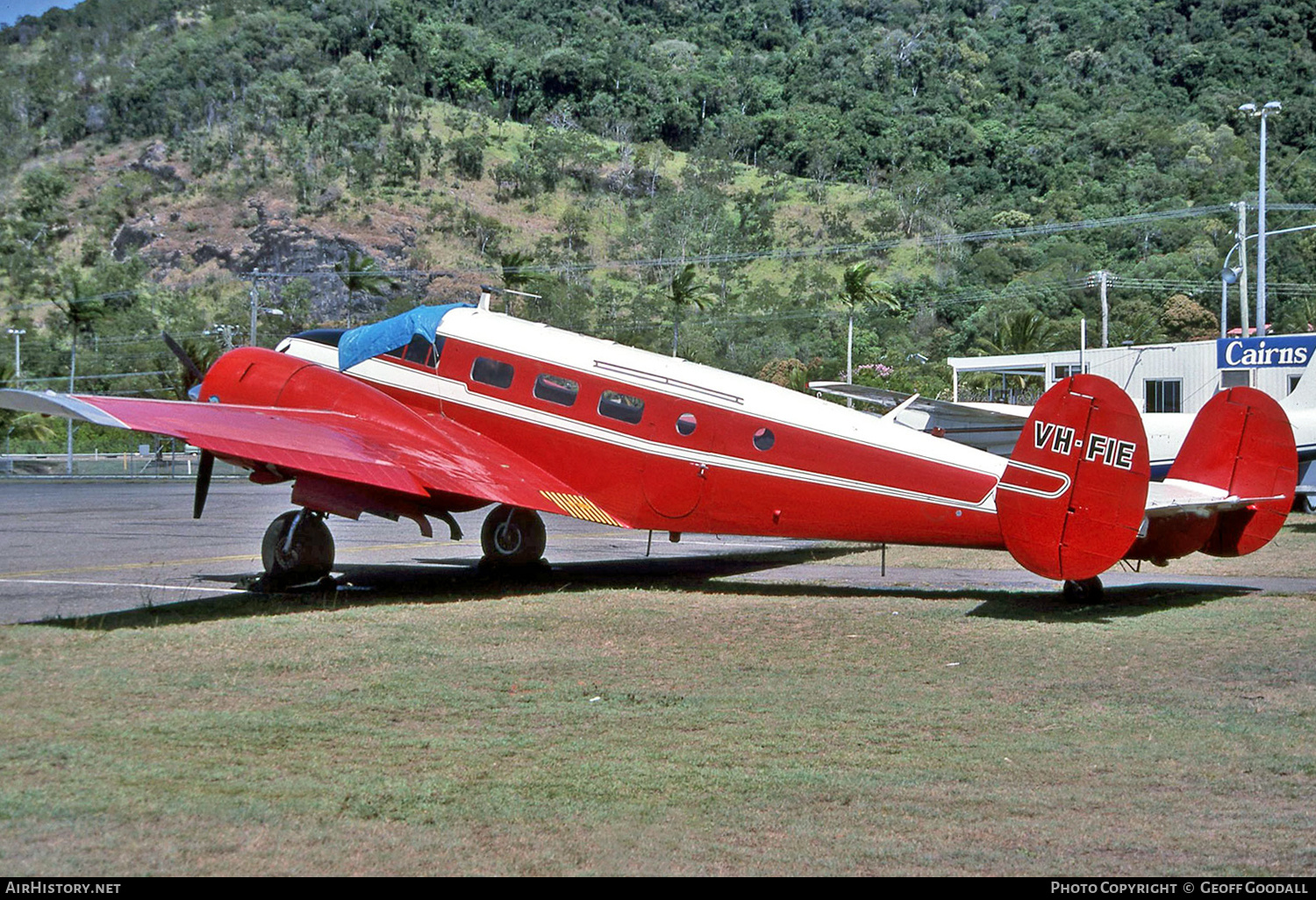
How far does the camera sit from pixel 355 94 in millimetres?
185375

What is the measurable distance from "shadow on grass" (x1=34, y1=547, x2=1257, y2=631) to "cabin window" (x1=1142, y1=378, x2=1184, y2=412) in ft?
77.4

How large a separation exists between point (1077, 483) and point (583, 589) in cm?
660

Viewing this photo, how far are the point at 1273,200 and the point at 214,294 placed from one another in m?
107

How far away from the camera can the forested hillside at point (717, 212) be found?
340 feet

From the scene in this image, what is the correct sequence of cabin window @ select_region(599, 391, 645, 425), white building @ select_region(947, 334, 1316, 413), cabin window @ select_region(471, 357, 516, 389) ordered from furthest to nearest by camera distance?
1. white building @ select_region(947, 334, 1316, 413)
2. cabin window @ select_region(471, 357, 516, 389)
3. cabin window @ select_region(599, 391, 645, 425)

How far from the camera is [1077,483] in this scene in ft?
40.6

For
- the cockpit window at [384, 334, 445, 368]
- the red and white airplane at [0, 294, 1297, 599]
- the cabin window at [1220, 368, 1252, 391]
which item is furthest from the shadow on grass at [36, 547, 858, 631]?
the cabin window at [1220, 368, 1252, 391]

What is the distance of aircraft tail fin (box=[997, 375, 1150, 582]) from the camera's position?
40.1ft

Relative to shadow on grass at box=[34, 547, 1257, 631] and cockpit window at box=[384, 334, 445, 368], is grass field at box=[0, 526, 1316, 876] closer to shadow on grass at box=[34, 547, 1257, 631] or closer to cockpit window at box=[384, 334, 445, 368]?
shadow on grass at box=[34, 547, 1257, 631]

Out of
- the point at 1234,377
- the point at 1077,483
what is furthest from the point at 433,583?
the point at 1234,377

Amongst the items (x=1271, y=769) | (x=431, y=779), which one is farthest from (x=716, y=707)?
(x=1271, y=769)

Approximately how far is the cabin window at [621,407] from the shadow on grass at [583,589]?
233cm

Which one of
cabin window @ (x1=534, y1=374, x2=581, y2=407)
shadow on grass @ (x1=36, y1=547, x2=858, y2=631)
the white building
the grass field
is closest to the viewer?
the grass field
